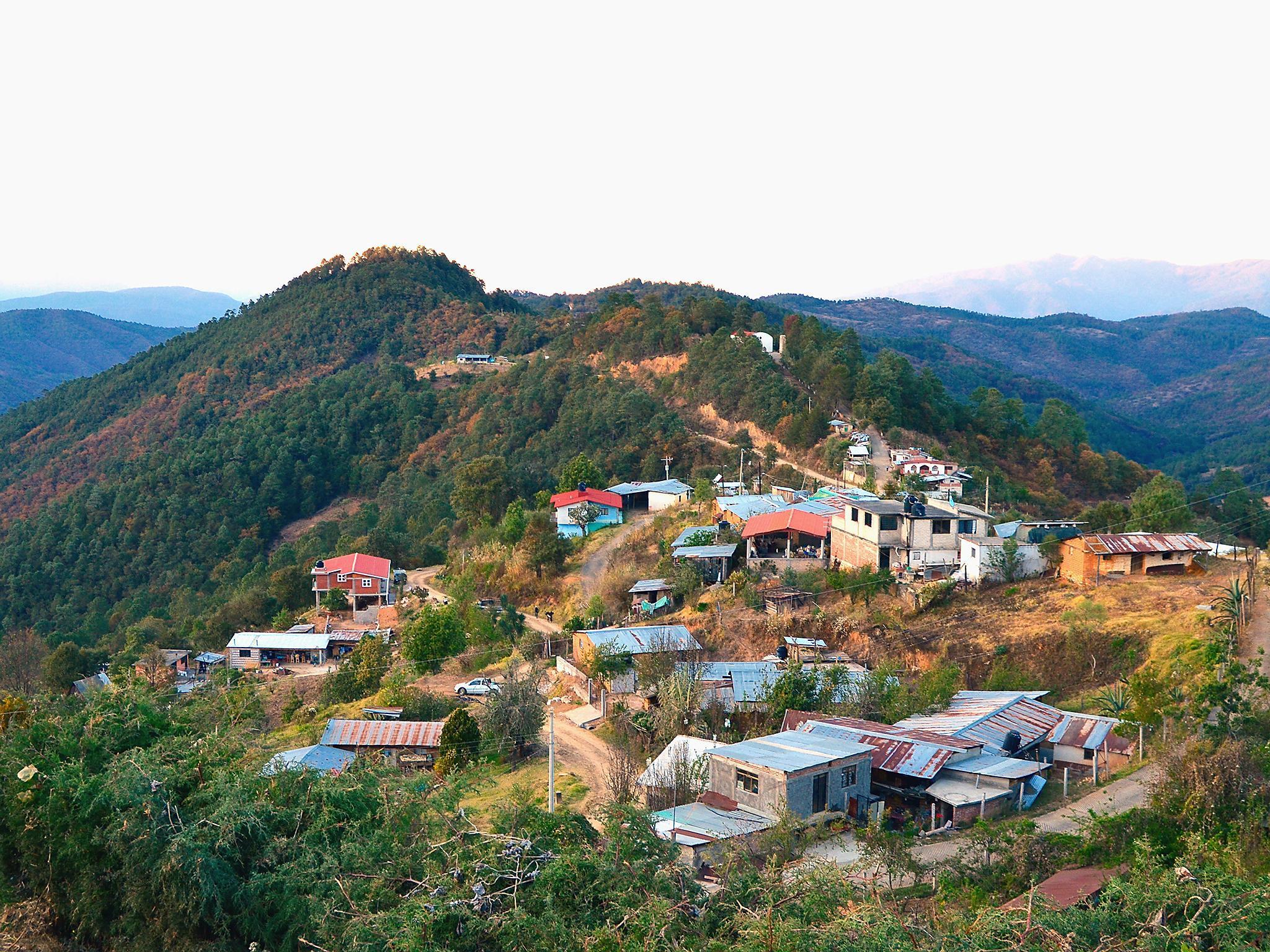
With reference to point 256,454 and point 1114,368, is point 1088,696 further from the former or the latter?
point 1114,368

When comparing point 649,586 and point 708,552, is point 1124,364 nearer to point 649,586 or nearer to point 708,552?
point 708,552

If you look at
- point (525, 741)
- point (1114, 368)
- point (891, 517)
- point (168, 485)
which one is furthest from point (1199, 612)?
point (1114, 368)

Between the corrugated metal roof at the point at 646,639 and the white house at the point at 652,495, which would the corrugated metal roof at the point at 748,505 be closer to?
the white house at the point at 652,495

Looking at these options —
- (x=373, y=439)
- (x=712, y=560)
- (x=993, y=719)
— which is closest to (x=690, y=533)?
(x=712, y=560)

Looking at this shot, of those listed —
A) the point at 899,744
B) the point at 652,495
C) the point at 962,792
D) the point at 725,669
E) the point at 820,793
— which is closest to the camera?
the point at 820,793

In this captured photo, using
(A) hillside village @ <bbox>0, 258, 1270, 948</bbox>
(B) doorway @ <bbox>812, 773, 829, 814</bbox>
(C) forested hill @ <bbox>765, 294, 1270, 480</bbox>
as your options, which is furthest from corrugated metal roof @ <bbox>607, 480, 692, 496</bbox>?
(C) forested hill @ <bbox>765, 294, 1270, 480</bbox>

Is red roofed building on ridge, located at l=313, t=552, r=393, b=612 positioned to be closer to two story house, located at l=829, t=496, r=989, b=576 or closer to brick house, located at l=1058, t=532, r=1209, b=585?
two story house, located at l=829, t=496, r=989, b=576
